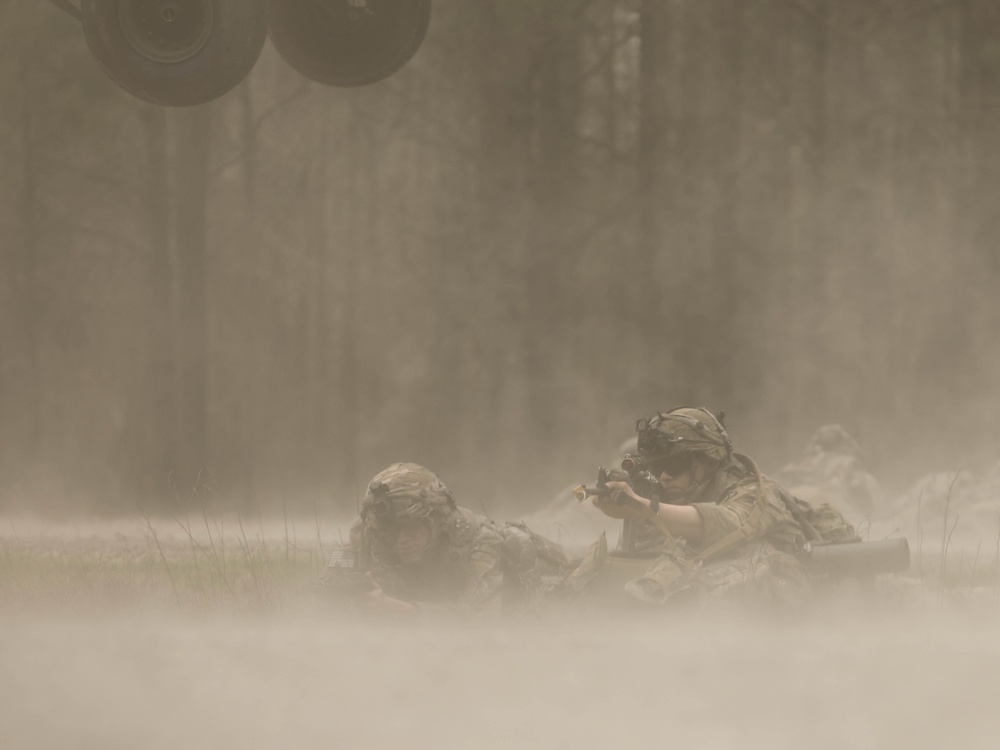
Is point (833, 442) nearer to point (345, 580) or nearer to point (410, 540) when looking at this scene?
point (410, 540)

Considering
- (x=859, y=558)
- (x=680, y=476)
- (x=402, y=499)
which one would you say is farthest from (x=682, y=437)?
(x=402, y=499)

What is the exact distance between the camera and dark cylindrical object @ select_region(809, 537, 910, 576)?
5.74 m

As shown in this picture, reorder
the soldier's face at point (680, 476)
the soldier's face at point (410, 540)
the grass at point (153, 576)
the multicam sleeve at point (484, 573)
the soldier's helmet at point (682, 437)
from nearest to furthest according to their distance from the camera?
the soldier's helmet at point (682, 437) < the soldier's face at point (680, 476) < the soldier's face at point (410, 540) < the multicam sleeve at point (484, 573) < the grass at point (153, 576)

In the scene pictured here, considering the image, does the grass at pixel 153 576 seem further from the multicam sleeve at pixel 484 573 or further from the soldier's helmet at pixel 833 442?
the soldier's helmet at pixel 833 442

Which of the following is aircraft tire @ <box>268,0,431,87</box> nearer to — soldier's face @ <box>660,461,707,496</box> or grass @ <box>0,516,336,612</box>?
grass @ <box>0,516,336,612</box>

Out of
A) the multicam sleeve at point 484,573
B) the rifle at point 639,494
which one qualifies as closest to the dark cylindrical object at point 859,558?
the rifle at point 639,494

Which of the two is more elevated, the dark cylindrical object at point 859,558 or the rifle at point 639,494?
the rifle at point 639,494

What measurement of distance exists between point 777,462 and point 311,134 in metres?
4.83

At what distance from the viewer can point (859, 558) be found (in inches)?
226

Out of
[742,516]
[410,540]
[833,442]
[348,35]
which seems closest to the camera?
[742,516]

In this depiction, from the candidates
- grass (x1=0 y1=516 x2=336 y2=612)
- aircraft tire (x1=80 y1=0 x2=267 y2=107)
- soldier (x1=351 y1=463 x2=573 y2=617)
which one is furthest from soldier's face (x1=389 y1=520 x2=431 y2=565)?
aircraft tire (x1=80 y1=0 x2=267 y2=107)

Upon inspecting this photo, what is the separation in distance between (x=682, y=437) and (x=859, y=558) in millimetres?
929

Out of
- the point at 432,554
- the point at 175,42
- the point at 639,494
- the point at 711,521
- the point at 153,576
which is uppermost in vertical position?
the point at 175,42

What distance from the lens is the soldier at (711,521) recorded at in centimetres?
552
